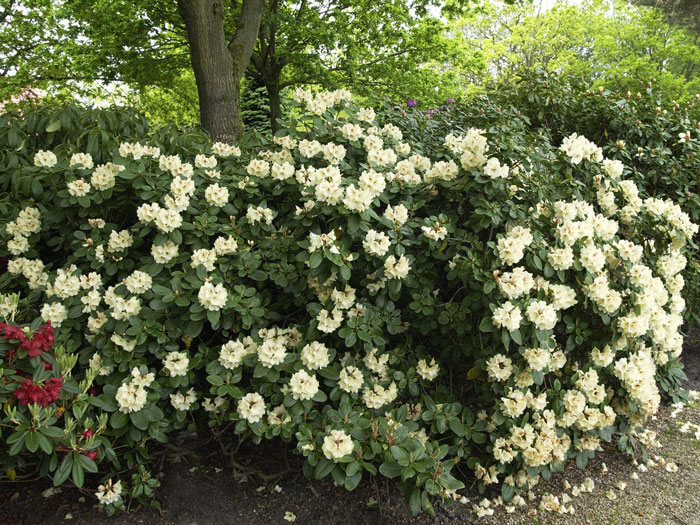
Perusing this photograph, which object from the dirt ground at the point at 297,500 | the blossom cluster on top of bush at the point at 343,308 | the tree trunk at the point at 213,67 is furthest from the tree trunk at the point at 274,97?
the dirt ground at the point at 297,500

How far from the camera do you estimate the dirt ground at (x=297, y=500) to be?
2.25 meters

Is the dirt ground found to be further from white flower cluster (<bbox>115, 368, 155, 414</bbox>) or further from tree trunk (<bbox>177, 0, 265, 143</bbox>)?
tree trunk (<bbox>177, 0, 265, 143</bbox>)

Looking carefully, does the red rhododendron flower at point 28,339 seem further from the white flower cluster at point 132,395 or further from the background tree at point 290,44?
the background tree at point 290,44

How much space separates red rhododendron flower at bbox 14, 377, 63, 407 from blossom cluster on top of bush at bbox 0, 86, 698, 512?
37mm

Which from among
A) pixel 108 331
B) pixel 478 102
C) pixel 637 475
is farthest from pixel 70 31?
pixel 637 475

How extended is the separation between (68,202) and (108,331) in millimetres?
653

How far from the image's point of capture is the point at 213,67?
464 cm

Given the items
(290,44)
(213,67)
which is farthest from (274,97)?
(213,67)

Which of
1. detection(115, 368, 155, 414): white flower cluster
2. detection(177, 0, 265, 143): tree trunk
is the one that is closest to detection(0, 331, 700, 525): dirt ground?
detection(115, 368, 155, 414): white flower cluster

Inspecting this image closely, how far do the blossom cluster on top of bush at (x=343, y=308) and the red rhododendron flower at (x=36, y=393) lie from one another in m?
0.04

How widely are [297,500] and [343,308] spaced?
0.92 metres

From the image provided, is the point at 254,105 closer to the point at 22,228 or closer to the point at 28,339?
the point at 22,228

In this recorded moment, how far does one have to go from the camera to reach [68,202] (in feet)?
7.89

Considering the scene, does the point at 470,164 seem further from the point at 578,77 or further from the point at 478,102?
the point at 578,77
